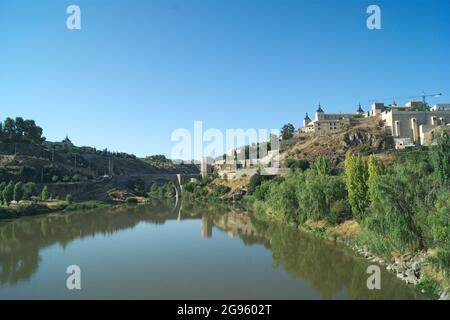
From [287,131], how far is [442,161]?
221 ft

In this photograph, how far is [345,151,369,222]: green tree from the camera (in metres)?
22.4

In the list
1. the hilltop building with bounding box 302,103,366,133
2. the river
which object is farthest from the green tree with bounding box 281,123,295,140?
the river

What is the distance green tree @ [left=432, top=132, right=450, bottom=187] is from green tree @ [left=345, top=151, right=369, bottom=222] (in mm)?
4212

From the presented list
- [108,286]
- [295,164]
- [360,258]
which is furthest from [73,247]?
[295,164]

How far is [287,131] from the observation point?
8662cm

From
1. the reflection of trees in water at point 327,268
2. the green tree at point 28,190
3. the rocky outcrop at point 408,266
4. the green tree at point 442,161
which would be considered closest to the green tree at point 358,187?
the reflection of trees in water at point 327,268

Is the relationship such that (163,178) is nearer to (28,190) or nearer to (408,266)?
(28,190)

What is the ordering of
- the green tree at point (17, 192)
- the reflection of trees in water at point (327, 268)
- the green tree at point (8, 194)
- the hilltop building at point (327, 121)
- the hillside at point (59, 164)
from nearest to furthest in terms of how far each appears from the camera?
the reflection of trees in water at point (327, 268)
the green tree at point (8, 194)
the green tree at point (17, 192)
the hillside at point (59, 164)
the hilltop building at point (327, 121)

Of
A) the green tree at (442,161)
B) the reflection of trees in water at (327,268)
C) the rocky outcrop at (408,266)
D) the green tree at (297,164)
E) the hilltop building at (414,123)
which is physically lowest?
the reflection of trees in water at (327,268)

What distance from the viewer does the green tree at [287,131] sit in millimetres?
82169

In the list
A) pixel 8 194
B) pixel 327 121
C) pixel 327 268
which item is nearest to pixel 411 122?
pixel 327 121

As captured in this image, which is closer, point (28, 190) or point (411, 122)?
point (28, 190)

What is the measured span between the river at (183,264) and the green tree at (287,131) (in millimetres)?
50968

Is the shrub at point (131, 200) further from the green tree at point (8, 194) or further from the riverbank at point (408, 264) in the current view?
the riverbank at point (408, 264)
